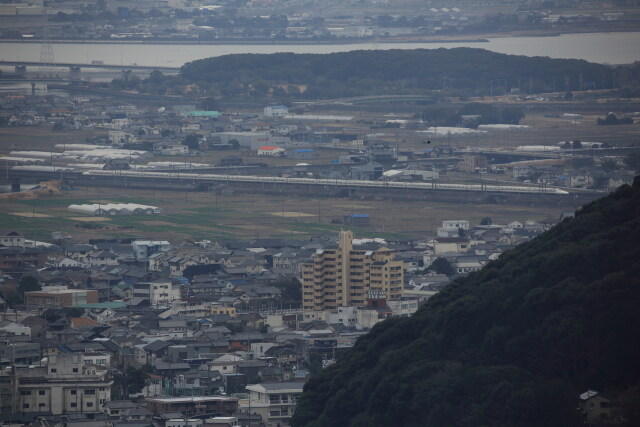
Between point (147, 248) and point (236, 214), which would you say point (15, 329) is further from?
point (236, 214)

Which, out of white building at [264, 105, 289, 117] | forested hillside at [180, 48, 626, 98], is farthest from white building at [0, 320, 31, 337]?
forested hillside at [180, 48, 626, 98]

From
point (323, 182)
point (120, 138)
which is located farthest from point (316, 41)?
point (323, 182)

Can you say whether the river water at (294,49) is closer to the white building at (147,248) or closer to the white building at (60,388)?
the white building at (147,248)

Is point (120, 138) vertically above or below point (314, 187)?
below

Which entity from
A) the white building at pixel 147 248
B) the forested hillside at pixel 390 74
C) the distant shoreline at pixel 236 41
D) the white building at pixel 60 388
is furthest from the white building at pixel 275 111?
the white building at pixel 60 388

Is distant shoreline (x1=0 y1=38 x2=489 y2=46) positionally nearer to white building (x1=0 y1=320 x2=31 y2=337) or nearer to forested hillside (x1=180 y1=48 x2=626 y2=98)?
forested hillside (x1=180 y1=48 x2=626 y2=98)

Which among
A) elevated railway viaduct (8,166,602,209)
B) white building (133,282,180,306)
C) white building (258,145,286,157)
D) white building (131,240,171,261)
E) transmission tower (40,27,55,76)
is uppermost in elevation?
white building (133,282,180,306)
